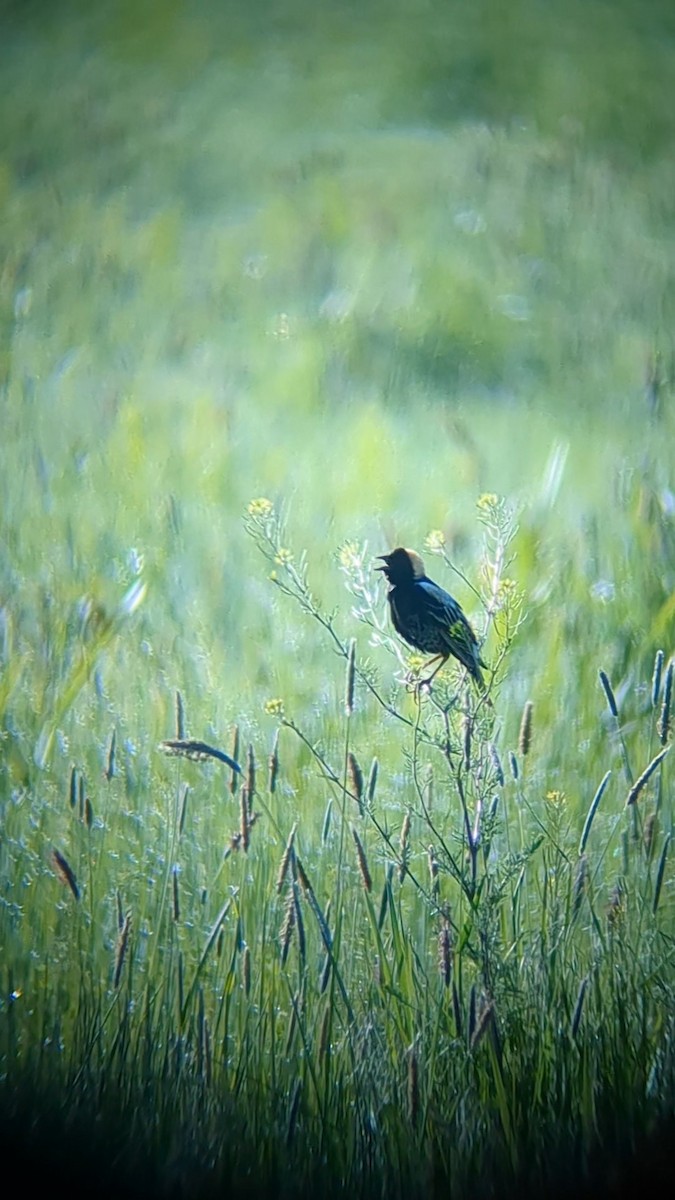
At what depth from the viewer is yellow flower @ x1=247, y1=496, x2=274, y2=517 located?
139 cm

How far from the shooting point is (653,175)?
4.92 ft

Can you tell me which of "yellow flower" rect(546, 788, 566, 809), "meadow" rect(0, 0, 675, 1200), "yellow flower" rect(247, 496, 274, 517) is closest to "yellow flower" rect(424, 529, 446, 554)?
"meadow" rect(0, 0, 675, 1200)

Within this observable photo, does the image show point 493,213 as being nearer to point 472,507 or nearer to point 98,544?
point 472,507

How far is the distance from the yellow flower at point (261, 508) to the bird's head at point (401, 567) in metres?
0.16

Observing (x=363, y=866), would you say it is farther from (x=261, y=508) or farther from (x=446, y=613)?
(x=261, y=508)

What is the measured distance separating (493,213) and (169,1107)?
122 cm

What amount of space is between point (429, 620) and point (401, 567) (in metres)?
0.08

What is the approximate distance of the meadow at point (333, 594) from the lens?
1.32 meters

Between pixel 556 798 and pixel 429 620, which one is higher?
pixel 429 620

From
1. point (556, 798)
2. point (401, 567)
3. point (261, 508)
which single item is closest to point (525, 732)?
point (556, 798)

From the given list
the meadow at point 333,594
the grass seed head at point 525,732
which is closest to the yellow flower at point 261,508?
the meadow at point 333,594

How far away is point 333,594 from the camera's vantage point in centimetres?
138

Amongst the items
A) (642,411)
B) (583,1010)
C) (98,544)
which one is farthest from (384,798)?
(642,411)

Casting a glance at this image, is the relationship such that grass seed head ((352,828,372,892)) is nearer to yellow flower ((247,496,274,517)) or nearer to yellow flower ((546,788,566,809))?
yellow flower ((546,788,566,809))
